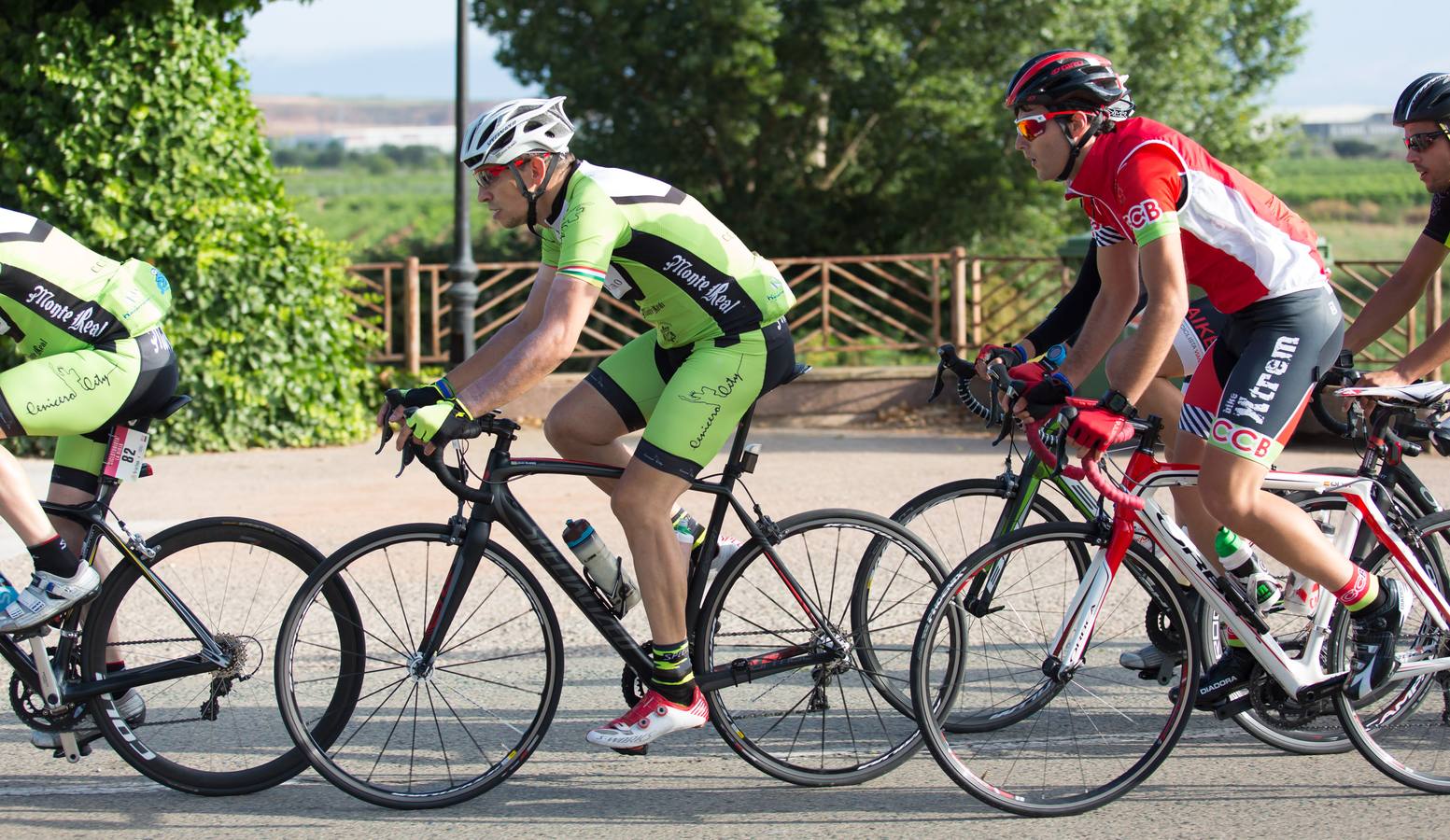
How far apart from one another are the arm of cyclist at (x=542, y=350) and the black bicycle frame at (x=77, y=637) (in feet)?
2.98

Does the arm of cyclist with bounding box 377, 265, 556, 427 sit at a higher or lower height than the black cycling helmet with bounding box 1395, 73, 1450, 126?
lower

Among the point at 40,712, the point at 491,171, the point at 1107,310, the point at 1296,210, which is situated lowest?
the point at 1296,210

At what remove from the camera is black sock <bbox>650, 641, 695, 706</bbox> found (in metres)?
4.33

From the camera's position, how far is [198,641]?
441 cm

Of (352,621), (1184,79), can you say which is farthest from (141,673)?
(1184,79)

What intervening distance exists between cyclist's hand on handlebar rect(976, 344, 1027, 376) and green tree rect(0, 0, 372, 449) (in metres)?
6.90

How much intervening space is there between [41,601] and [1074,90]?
10.5 feet

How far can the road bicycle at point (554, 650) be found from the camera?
165 inches

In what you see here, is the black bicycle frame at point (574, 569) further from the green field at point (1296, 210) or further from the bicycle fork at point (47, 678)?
the green field at point (1296, 210)

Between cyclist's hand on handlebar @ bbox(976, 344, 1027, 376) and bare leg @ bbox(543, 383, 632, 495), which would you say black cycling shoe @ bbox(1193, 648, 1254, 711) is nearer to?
cyclist's hand on handlebar @ bbox(976, 344, 1027, 376)

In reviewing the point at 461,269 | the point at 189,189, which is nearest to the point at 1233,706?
the point at 189,189

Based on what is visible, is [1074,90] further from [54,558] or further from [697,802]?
[54,558]

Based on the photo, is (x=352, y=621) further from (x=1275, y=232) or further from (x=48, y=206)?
(x=48, y=206)

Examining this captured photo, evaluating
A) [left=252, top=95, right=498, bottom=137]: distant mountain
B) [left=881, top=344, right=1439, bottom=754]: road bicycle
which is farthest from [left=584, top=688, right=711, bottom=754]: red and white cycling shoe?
[left=252, top=95, right=498, bottom=137]: distant mountain
